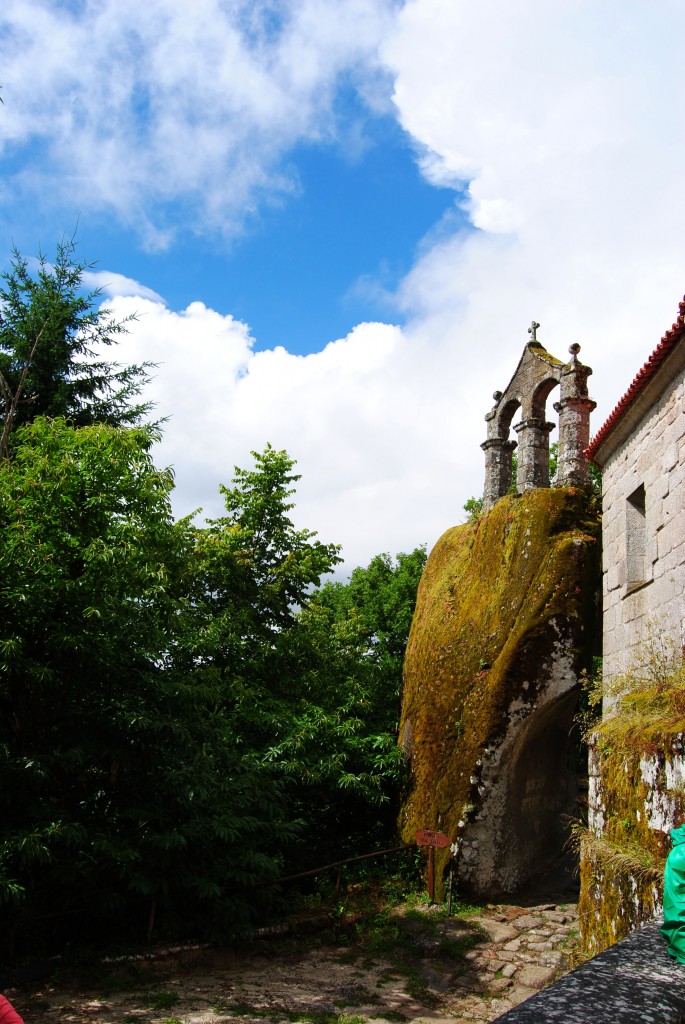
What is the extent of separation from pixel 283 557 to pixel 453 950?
7.47 meters

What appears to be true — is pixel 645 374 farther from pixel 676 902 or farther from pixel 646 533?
pixel 676 902

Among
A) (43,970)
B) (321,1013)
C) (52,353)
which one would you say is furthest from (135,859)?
→ (52,353)

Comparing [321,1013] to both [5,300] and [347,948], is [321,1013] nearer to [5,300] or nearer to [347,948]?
[347,948]

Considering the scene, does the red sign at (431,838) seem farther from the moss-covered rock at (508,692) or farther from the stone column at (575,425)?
the stone column at (575,425)

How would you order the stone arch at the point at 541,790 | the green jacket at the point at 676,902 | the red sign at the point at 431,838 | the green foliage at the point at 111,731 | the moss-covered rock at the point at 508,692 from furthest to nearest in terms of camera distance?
the stone arch at the point at 541,790 < the moss-covered rock at the point at 508,692 < the red sign at the point at 431,838 < the green foliage at the point at 111,731 < the green jacket at the point at 676,902

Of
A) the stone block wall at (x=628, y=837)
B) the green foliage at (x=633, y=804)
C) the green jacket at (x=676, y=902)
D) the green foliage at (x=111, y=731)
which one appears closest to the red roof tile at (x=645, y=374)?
the green foliage at (x=633, y=804)

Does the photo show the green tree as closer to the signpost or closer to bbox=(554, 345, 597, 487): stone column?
the signpost

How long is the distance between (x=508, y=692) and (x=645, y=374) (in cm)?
501

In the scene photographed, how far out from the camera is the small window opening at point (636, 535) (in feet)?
26.3

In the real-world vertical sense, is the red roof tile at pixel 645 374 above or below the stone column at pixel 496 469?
below

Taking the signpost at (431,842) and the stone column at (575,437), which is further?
the stone column at (575,437)

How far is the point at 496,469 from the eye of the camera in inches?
512

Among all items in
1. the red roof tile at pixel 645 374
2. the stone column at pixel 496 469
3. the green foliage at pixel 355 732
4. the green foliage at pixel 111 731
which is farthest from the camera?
the stone column at pixel 496 469

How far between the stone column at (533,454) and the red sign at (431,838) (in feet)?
17.4
